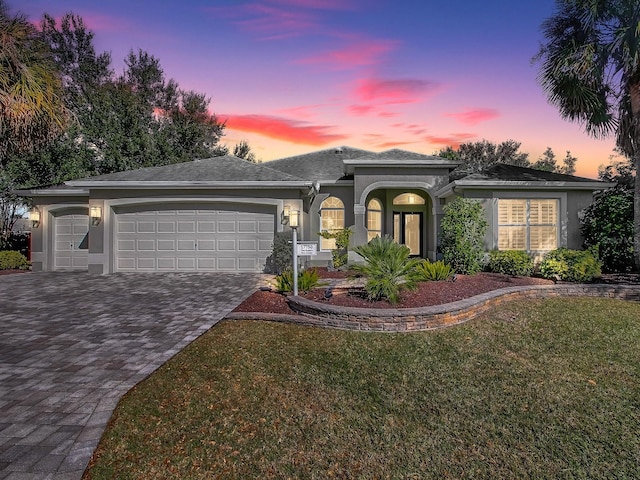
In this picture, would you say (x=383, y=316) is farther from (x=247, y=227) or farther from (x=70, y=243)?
(x=70, y=243)

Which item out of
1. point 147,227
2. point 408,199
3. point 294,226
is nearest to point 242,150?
point 408,199

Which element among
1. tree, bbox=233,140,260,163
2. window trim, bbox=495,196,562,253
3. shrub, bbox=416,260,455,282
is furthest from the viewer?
tree, bbox=233,140,260,163

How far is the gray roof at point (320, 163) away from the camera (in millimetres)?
15782

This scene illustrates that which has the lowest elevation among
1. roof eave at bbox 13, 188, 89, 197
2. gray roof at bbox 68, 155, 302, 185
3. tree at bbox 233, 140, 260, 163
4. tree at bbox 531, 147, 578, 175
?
roof eave at bbox 13, 188, 89, 197

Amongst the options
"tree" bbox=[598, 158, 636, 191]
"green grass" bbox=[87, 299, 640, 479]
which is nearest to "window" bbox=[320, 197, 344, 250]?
"green grass" bbox=[87, 299, 640, 479]

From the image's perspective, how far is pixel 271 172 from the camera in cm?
1350

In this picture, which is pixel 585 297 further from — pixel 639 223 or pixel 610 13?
pixel 610 13

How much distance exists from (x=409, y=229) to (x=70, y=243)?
15.5 metres

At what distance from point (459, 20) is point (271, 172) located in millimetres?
8181

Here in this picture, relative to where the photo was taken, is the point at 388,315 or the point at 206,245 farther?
the point at 206,245

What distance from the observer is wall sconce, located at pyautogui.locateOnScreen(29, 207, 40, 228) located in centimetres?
1374

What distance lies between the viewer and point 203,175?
13164 millimetres

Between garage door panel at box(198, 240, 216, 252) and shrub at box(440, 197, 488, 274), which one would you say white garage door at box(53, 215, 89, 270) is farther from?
shrub at box(440, 197, 488, 274)

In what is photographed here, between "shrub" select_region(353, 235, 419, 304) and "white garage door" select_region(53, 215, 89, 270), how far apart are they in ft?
41.3
